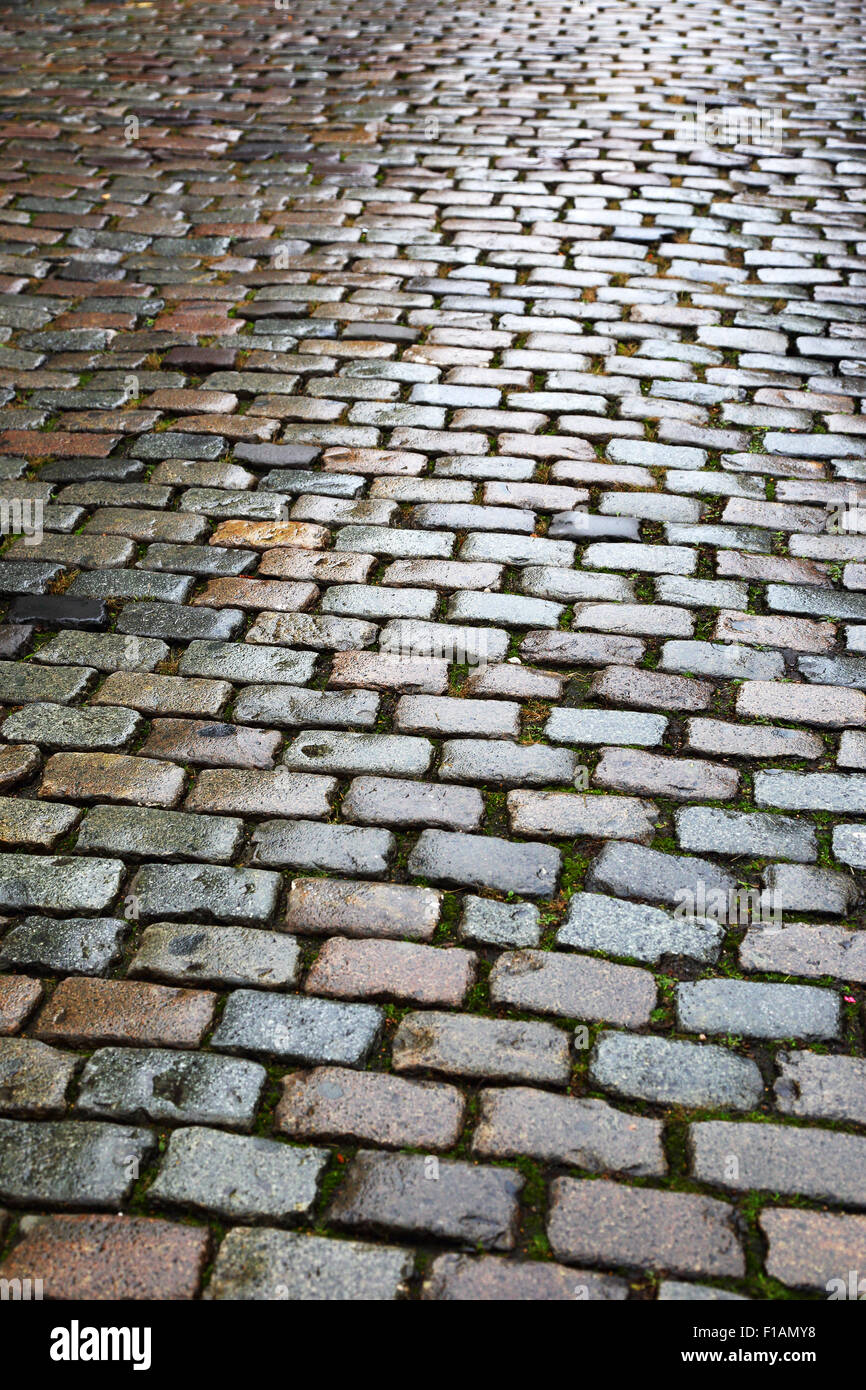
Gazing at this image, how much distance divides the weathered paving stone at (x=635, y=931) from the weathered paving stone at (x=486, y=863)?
0.32ft

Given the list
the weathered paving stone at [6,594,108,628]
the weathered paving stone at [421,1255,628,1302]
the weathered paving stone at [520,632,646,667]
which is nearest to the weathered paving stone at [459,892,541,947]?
the weathered paving stone at [421,1255,628,1302]

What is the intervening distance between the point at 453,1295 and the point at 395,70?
308 inches

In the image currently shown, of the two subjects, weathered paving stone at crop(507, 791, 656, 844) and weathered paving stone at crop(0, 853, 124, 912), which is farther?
weathered paving stone at crop(507, 791, 656, 844)

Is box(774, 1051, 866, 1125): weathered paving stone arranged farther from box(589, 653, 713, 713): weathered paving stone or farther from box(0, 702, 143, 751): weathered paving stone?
box(0, 702, 143, 751): weathered paving stone

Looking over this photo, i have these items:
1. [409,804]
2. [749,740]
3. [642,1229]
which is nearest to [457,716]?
[409,804]

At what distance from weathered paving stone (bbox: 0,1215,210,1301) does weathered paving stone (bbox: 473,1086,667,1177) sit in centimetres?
49

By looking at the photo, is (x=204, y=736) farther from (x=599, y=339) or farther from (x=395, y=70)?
(x=395, y=70)

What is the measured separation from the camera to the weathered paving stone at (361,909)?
227 cm

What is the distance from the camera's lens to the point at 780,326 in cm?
453

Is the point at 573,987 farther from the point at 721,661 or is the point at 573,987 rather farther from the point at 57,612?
the point at 57,612

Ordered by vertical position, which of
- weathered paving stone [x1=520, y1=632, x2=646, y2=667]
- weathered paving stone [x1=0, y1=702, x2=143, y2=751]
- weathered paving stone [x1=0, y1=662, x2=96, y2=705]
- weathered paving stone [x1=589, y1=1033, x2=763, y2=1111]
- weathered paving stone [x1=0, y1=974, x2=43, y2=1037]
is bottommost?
weathered paving stone [x1=0, y1=974, x2=43, y2=1037]

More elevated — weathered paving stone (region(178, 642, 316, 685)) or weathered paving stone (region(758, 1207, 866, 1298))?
weathered paving stone (region(178, 642, 316, 685))

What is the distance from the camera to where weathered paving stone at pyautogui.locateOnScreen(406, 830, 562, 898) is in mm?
2369
